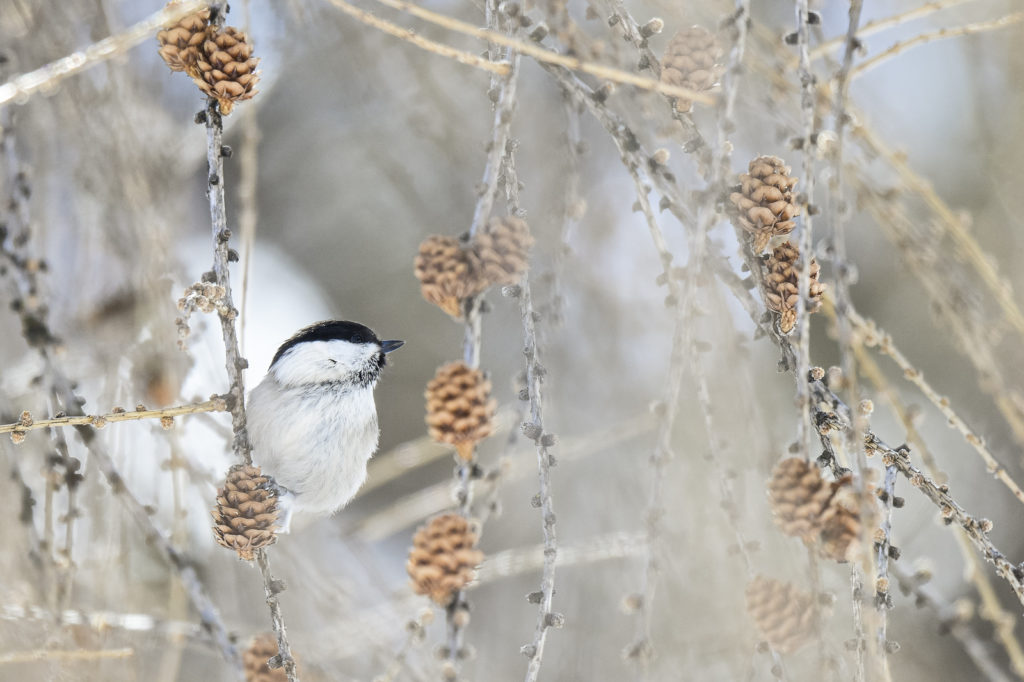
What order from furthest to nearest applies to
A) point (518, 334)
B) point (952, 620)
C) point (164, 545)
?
point (518, 334), point (164, 545), point (952, 620)

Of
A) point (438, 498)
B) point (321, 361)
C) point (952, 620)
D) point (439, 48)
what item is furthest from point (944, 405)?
point (321, 361)

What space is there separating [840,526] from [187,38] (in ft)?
3.53

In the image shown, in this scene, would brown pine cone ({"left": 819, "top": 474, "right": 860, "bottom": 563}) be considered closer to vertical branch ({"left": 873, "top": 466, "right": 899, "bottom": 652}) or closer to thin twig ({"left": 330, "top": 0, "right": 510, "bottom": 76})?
vertical branch ({"left": 873, "top": 466, "right": 899, "bottom": 652})

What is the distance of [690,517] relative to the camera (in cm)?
249

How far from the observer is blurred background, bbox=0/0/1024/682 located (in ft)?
5.06

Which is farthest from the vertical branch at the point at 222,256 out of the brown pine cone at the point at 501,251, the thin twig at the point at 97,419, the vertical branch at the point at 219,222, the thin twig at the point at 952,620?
the thin twig at the point at 952,620

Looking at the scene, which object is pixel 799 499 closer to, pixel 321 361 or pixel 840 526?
pixel 840 526

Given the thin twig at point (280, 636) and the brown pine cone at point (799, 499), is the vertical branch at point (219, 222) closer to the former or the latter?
the thin twig at point (280, 636)

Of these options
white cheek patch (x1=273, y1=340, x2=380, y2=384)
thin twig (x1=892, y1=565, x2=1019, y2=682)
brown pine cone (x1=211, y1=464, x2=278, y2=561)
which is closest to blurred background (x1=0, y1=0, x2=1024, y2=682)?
thin twig (x1=892, y1=565, x2=1019, y2=682)

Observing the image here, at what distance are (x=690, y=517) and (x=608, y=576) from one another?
27.0 inches

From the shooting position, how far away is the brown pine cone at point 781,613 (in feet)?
3.25

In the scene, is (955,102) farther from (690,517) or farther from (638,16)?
(690,517)

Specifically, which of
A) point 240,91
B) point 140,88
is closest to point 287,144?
point 140,88

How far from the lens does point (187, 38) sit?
1271mm
